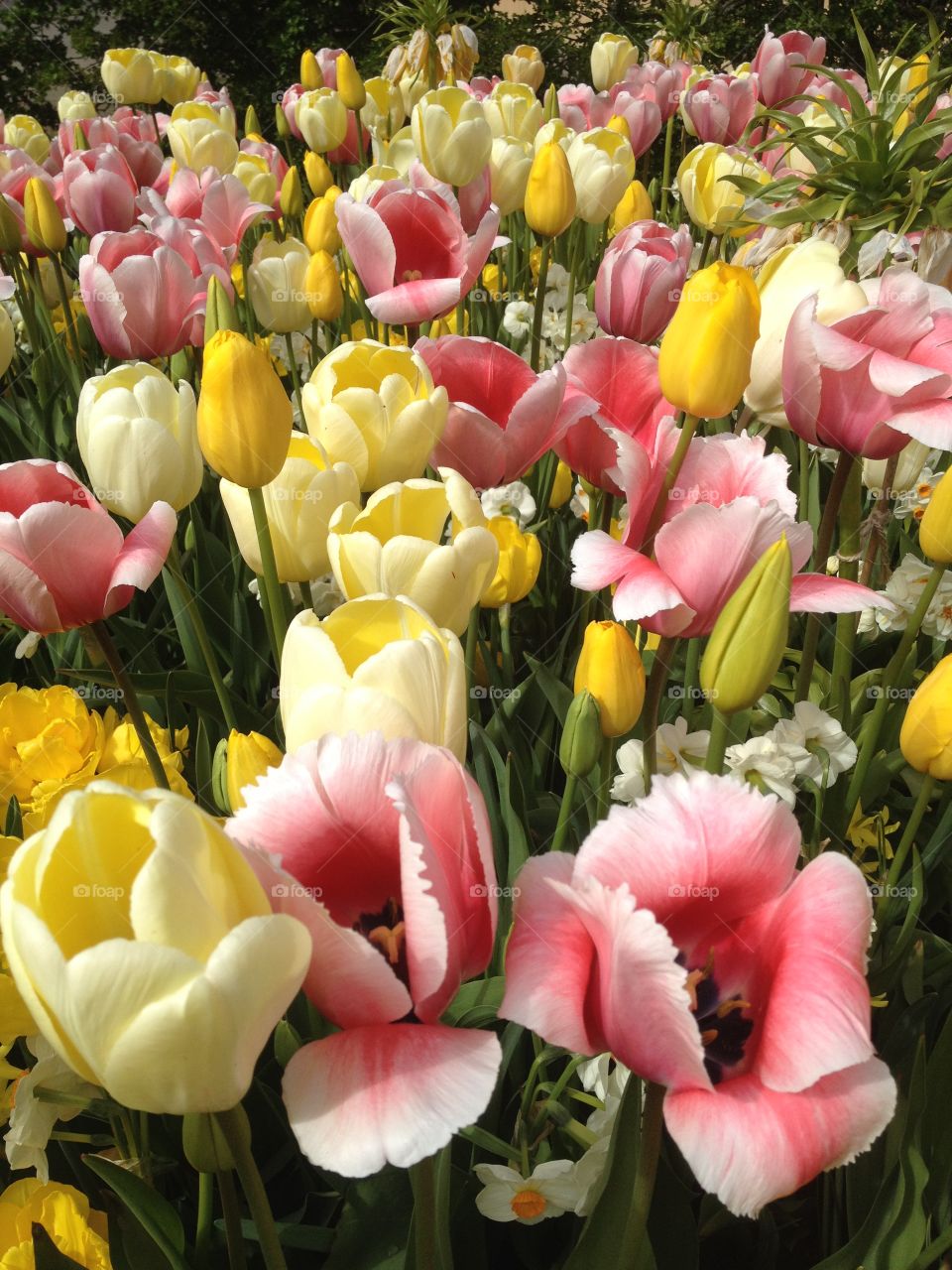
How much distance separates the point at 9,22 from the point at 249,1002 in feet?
27.3

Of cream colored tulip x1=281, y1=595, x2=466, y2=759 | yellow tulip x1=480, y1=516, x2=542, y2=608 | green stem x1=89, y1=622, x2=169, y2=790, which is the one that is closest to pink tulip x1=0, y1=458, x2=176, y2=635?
green stem x1=89, y1=622, x2=169, y2=790

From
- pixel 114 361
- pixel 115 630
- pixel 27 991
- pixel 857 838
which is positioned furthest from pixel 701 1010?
pixel 114 361

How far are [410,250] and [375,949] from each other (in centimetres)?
114

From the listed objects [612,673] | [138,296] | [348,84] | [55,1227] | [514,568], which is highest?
[348,84]

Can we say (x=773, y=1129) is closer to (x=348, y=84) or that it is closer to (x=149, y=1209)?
(x=149, y=1209)

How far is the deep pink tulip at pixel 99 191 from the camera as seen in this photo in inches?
80.7

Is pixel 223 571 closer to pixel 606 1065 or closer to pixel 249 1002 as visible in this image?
pixel 606 1065

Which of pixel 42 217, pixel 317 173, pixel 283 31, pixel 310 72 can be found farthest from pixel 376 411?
pixel 283 31

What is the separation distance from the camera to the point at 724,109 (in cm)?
269

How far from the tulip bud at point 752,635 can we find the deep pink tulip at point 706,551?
50 millimetres

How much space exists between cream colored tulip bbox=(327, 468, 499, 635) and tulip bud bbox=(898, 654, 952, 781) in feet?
1.06

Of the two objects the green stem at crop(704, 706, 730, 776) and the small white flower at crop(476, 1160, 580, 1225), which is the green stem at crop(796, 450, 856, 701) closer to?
the green stem at crop(704, 706, 730, 776)

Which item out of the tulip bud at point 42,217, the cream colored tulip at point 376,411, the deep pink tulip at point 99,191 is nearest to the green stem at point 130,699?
the cream colored tulip at point 376,411

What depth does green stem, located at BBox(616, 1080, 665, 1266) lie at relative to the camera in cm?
53
